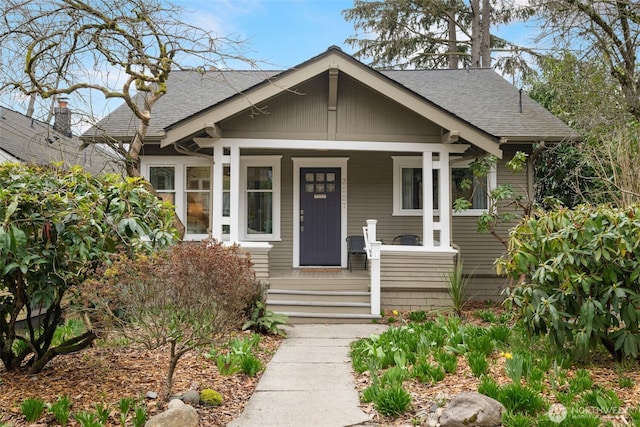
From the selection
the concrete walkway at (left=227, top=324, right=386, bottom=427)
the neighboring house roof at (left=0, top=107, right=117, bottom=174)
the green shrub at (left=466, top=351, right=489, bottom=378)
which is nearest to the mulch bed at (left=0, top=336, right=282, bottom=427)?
the concrete walkway at (left=227, top=324, right=386, bottom=427)

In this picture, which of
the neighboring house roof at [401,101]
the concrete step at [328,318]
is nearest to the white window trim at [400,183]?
the neighboring house roof at [401,101]

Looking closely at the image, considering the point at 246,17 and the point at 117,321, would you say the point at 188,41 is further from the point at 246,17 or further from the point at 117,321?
the point at 117,321

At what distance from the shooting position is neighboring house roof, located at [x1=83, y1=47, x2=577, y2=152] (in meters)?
8.23

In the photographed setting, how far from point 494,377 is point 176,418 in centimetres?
293

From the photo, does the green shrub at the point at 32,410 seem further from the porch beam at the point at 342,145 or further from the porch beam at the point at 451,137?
the porch beam at the point at 451,137

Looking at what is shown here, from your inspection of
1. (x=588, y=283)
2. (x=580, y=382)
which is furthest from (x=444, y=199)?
(x=580, y=382)

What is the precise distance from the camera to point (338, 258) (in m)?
10.3

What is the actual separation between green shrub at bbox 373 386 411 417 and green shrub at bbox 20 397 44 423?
8.77 feet

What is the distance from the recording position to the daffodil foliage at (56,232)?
403 cm

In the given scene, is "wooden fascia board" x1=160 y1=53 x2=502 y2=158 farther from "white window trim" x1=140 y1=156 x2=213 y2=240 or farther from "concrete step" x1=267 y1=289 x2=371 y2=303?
"concrete step" x1=267 y1=289 x2=371 y2=303

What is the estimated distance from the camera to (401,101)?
27.2ft

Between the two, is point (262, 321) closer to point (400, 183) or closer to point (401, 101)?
point (401, 101)

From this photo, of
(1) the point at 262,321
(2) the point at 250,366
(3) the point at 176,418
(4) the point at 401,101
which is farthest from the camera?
(4) the point at 401,101

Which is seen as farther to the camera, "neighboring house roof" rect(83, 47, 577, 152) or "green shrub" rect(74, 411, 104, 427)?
"neighboring house roof" rect(83, 47, 577, 152)
